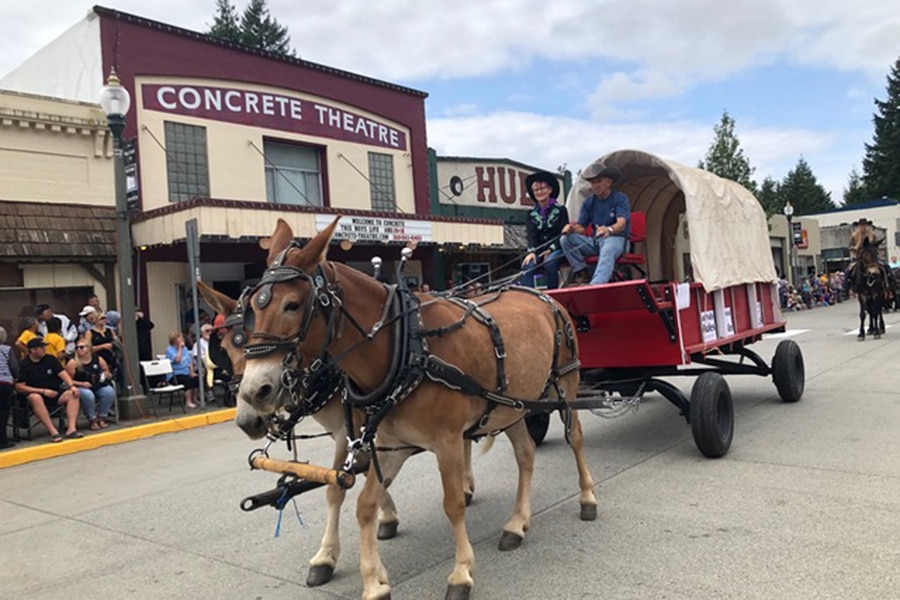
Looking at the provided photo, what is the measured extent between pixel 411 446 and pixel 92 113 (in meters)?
12.5

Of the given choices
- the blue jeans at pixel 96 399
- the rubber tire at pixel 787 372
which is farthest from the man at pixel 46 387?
the rubber tire at pixel 787 372

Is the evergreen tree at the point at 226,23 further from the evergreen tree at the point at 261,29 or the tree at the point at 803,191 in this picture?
the tree at the point at 803,191

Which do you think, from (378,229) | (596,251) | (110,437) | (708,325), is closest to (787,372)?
(708,325)

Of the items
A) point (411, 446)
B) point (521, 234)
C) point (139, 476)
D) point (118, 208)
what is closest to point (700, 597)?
point (411, 446)

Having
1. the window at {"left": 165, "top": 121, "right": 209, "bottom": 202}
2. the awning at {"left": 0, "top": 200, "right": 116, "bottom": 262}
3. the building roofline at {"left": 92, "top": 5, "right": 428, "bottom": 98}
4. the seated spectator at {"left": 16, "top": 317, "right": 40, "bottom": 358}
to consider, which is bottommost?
the seated spectator at {"left": 16, "top": 317, "right": 40, "bottom": 358}

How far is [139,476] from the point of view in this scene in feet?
24.5

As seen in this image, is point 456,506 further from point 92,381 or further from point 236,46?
point 236,46

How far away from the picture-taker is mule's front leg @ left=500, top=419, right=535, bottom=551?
4.46m

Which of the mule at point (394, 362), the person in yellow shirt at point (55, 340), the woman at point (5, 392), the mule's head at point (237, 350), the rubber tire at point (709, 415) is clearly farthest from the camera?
the person in yellow shirt at point (55, 340)

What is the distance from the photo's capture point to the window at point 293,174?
17266 mm

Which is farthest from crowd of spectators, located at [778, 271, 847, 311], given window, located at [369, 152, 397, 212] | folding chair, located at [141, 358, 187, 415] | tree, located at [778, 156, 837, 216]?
tree, located at [778, 156, 837, 216]

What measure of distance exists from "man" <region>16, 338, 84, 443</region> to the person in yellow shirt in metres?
0.66

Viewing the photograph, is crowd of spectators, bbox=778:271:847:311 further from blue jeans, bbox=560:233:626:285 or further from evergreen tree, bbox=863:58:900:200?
evergreen tree, bbox=863:58:900:200

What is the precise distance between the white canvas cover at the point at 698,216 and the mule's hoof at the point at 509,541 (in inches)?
134
